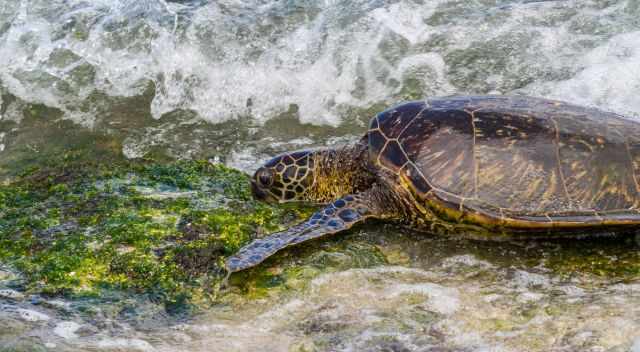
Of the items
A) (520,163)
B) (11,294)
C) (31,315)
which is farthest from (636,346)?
(11,294)

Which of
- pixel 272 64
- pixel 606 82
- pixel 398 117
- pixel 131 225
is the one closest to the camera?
pixel 131 225

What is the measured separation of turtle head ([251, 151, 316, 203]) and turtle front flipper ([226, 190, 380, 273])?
521 mm

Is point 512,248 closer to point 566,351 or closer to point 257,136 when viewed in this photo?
point 566,351

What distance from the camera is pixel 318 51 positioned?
24.0 ft

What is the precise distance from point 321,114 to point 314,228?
2.49 metres

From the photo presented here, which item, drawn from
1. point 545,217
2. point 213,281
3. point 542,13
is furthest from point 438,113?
point 542,13

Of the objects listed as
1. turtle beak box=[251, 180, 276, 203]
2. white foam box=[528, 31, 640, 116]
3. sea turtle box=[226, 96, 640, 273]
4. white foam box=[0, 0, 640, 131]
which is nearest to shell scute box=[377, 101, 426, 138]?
sea turtle box=[226, 96, 640, 273]

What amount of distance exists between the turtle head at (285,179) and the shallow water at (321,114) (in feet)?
2.28

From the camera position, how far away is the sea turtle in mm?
3863

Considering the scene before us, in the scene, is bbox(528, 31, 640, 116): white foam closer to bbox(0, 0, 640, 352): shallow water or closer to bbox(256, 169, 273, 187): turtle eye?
bbox(0, 0, 640, 352): shallow water

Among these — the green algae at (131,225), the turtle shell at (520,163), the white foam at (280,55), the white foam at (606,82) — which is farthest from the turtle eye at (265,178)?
the white foam at (606,82)

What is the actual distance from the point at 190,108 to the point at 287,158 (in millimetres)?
2031

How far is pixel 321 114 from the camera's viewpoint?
20.8ft

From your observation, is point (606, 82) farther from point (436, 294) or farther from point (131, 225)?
point (131, 225)
